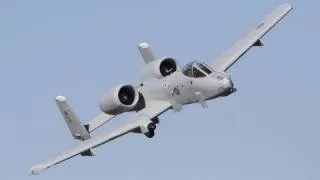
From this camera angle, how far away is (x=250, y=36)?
323 ft

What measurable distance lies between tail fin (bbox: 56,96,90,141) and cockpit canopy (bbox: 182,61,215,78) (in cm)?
1012

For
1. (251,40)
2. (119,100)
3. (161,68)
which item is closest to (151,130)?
(119,100)

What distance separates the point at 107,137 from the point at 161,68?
817cm

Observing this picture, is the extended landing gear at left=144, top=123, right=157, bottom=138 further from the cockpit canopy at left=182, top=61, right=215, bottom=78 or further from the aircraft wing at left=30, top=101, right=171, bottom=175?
the cockpit canopy at left=182, top=61, right=215, bottom=78

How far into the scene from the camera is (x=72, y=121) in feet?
308

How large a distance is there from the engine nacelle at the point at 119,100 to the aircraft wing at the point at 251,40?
25.3ft

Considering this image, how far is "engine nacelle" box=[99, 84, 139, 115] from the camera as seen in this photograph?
89.9 metres

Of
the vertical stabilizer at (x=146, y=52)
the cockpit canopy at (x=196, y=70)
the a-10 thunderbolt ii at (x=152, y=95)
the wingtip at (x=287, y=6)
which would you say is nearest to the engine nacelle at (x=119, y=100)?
the a-10 thunderbolt ii at (x=152, y=95)

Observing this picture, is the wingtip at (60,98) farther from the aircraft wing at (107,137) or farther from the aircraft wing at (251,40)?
the aircraft wing at (251,40)

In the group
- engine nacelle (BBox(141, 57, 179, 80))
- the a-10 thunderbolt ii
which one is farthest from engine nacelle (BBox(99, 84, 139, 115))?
engine nacelle (BBox(141, 57, 179, 80))

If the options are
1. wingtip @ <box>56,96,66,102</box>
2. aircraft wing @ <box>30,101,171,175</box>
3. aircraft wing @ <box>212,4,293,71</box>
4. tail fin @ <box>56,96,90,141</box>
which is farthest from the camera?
aircraft wing @ <box>212,4,293,71</box>

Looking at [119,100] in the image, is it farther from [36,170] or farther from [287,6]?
[287,6]

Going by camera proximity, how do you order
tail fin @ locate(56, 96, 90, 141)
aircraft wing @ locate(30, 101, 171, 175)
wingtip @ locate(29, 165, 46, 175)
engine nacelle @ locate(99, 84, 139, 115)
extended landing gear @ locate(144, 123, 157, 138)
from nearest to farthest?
wingtip @ locate(29, 165, 46, 175)
aircraft wing @ locate(30, 101, 171, 175)
extended landing gear @ locate(144, 123, 157, 138)
engine nacelle @ locate(99, 84, 139, 115)
tail fin @ locate(56, 96, 90, 141)

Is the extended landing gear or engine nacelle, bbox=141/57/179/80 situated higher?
engine nacelle, bbox=141/57/179/80
